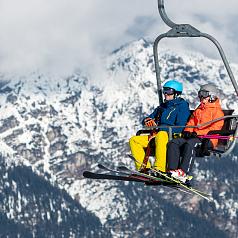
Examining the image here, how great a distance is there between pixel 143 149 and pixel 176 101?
149 cm

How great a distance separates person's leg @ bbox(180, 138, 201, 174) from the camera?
1947 centimetres

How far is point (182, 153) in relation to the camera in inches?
772

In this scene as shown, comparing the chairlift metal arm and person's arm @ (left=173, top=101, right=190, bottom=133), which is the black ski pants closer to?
person's arm @ (left=173, top=101, right=190, bottom=133)

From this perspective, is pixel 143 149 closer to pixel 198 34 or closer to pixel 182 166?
pixel 182 166

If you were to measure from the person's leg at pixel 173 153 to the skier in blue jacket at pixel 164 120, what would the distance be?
13 cm

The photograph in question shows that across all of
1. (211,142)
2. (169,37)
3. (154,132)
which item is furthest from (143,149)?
(169,37)

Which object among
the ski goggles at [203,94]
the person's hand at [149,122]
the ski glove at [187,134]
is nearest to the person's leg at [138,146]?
the person's hand at [149,122]

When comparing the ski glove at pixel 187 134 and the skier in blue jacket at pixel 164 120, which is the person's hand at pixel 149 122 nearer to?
the skier in blue jacket at pixel 164 120

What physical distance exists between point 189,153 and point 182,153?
18cm

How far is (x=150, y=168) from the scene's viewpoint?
64.1 ft

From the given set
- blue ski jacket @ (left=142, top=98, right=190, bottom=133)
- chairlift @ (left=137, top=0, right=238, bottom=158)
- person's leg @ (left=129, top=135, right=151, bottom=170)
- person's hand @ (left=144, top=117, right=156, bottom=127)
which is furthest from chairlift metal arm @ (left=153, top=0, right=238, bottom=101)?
person's leg @ (left=129, top=135, right=151, bottom=170)

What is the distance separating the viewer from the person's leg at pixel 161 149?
19.5 meters

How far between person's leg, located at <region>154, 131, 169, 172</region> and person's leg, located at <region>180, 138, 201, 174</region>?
452 millimetres

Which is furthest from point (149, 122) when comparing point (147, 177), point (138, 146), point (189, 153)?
point (147, 177)
